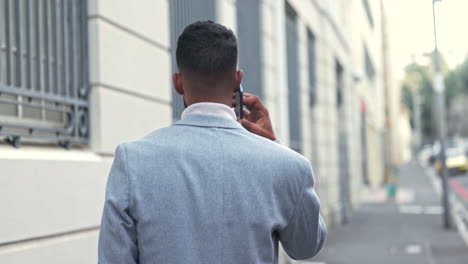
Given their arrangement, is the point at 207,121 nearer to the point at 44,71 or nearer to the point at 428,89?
the point at 44,71

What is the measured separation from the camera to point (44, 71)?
4.20 m

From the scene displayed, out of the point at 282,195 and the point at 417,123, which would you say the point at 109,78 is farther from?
the point at 417,123

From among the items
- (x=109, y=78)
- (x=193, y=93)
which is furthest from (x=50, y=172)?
(x=193, y=93)

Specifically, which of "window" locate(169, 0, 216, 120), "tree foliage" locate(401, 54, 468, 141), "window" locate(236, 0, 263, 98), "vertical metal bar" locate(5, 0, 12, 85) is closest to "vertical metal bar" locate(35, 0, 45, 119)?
"vertical metal bar" locate(5, 0, 12, 85)

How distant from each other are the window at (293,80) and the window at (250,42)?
255 cm

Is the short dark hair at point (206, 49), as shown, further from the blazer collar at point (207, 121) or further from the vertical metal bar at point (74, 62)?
the vertical metal bar at point (74, 62)

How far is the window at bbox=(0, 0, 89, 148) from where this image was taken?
12.2 feet

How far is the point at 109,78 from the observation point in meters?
4.54

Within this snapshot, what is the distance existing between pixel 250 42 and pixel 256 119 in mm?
6422

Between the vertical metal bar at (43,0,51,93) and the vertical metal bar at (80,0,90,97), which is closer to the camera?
the vertical metal bar at (43,0,51,93)

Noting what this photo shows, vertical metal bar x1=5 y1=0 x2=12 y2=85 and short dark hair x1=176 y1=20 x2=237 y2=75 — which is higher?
vertical metal bar x1=5 y1=0 x2=12 y2=85

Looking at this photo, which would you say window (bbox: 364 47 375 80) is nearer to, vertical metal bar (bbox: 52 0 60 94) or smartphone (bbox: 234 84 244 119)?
vertical metal bar (bbox: 52 0 60 94)

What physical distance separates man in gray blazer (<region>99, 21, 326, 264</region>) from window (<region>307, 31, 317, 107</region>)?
1204 cm

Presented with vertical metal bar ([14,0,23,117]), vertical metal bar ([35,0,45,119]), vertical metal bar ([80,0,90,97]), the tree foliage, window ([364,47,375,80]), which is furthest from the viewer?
the tree foliage
